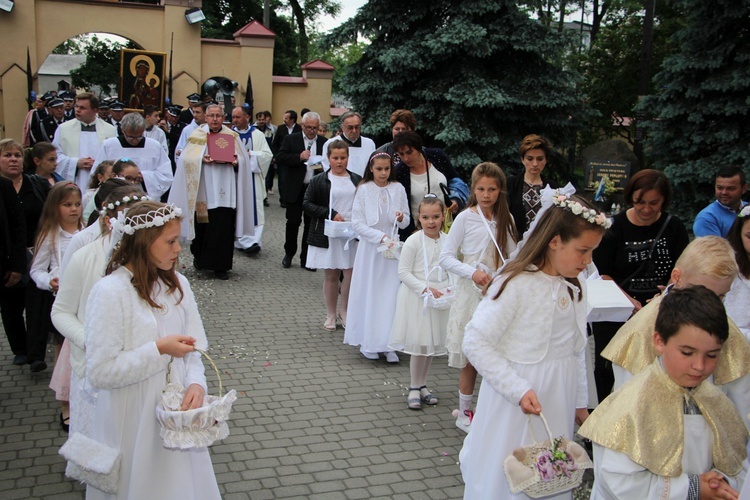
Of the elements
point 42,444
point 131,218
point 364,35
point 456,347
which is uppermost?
point 364,35

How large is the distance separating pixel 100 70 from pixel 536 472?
3541 cm

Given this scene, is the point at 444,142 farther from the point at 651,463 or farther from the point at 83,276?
the point at 651,463

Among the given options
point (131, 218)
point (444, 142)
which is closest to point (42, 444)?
point (131, 218)

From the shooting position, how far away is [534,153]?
22.2 feet

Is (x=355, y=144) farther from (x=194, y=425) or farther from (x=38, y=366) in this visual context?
(x=194, y=425)

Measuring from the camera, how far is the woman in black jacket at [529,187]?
22.2 ft

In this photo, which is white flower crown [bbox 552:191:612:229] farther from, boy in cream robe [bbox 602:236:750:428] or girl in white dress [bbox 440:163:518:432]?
girl in white dress [bbox 440:163:518:432]

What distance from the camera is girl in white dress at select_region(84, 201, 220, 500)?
3525 mm

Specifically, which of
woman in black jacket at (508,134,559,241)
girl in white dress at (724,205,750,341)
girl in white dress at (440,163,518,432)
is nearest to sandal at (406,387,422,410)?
girl in white dress at (440,163,518,432)

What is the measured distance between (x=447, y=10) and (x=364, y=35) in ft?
5.38

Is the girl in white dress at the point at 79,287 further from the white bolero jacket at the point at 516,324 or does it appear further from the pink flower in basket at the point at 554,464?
the pink flower in basket at the point at 554,464

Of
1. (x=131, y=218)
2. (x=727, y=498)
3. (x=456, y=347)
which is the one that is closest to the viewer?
(x=727, y=498)

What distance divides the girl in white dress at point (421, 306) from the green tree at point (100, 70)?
30857 mm

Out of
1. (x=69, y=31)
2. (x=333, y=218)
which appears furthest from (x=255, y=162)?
(x=69, y=31)
